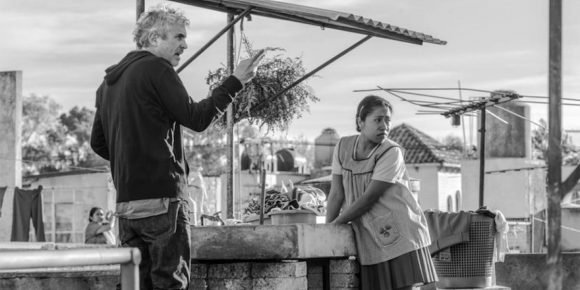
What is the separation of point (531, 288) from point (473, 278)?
3015mm

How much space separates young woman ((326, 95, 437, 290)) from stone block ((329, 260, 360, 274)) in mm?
84

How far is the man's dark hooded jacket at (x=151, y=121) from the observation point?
470 cm

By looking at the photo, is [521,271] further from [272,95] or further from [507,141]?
[507,141]

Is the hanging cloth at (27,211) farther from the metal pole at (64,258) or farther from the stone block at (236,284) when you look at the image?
the metal pole at (64,258)

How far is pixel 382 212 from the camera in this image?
232 inches

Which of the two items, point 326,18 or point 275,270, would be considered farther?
point 326,18

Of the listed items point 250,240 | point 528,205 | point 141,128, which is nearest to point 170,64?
point 141,128

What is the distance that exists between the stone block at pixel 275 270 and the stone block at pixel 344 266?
15.0 inches

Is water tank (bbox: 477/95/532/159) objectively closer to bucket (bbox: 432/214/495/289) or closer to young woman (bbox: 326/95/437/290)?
bucket (bbox: 432/214/495/289)

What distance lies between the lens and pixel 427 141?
4450cm

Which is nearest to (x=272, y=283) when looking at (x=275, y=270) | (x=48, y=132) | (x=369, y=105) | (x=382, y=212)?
(x=275, y=270)

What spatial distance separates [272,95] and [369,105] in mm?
2148

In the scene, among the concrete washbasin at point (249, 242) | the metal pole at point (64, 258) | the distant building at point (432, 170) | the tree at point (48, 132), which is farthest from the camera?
the tree at point (48, 132)

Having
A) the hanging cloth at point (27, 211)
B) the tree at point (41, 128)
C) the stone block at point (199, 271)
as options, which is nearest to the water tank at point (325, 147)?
the hanging cloth at point (27, 211)
